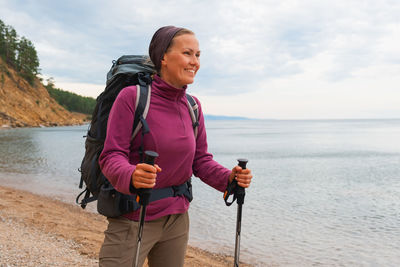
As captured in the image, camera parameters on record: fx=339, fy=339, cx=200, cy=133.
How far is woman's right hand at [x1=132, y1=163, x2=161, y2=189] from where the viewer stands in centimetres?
179

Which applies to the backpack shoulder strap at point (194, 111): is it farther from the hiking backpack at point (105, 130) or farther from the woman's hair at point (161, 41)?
the woman's hair at point (161, 41)

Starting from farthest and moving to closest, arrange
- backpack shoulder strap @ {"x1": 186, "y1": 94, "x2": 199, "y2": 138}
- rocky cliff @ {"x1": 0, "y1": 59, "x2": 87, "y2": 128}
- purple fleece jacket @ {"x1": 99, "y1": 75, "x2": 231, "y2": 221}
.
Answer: rocky cliff @ {"x1": 0, "y1": 59, "x2": 87, "y2": 128} → backpack shoulder strap @ {"x1": 186, "y1": 94, "x2": 199, "y2": 138} → purple fleece jacket @ {"x1": 99, "y1": 75, "x2": 231, "y2": 221}

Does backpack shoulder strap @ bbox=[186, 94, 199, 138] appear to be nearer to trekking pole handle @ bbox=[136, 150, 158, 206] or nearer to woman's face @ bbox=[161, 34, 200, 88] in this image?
woman's face @ bbox=[161, 34, 200, 88]

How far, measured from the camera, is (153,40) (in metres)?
2.31

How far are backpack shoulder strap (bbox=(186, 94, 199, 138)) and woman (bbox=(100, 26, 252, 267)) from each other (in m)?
0.05

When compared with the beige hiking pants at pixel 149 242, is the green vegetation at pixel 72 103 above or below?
above

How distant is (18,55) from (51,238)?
85980 mm

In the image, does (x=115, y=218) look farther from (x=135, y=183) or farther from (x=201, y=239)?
(x=201, y=239)

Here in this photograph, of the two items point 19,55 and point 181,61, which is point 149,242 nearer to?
point 181,61

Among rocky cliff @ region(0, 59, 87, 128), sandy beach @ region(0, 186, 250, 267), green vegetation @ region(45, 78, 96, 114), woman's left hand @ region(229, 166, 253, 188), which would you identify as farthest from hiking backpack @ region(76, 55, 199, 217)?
green vegetation @ region(45, 78, 96, 114)

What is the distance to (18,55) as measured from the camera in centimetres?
7988

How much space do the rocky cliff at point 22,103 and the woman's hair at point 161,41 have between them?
70011mm

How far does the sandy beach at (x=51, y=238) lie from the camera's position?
17.3 ft

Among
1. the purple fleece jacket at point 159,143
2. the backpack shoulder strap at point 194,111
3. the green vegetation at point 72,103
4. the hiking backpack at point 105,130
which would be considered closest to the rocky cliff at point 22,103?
the green vegetation at point 72,103
